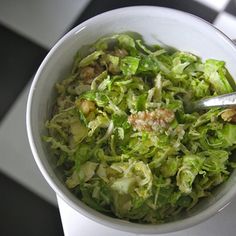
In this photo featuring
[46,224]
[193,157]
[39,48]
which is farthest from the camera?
[39,48]

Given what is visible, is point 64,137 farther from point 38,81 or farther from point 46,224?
point 46,224

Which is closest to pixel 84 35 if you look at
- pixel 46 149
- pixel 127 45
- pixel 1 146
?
pixel 127 45

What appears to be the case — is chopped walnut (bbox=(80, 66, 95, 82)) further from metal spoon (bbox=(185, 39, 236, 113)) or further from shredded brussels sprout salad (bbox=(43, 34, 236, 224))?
metal spoon (bbox=(185, 39, 236, 113))

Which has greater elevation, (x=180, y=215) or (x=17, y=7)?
(x=180, y=215)

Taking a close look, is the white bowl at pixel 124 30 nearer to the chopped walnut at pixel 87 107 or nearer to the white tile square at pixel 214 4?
the chopped walnut at pixel 87 107

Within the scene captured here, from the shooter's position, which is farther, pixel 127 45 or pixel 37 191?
pixel 37 191

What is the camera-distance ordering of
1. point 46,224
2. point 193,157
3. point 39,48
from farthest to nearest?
A: point 39,48 < point 46,224 < point 193,157
